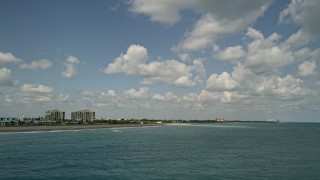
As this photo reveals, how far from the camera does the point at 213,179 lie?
45750 mm

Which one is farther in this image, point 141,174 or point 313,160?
point 313,160

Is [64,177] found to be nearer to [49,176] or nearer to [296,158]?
[49,176]

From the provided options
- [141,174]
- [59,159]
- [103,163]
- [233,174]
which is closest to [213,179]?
[233,174]

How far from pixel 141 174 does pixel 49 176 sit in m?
11.3

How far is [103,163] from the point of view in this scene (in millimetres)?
58469

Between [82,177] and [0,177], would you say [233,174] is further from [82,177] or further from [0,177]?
[0,177]

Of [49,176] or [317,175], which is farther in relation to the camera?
[317,175]

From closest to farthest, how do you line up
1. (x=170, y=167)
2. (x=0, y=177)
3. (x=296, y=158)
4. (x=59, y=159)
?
1. (x=0, y=177)
2. (x=170, y=167)
3. (x=59, y=159)
4. (x=296, y=158)

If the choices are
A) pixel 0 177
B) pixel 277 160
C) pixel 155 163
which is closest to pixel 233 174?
pixel 155 163

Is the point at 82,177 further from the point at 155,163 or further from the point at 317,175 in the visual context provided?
the point at 317,175

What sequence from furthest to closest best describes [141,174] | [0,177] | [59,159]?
[59,159] → [141,174] → [0,177]

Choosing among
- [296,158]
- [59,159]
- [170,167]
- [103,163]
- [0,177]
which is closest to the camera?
[0,177]

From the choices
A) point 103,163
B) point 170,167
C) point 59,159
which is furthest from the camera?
point 59,159

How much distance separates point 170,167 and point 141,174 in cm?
722
